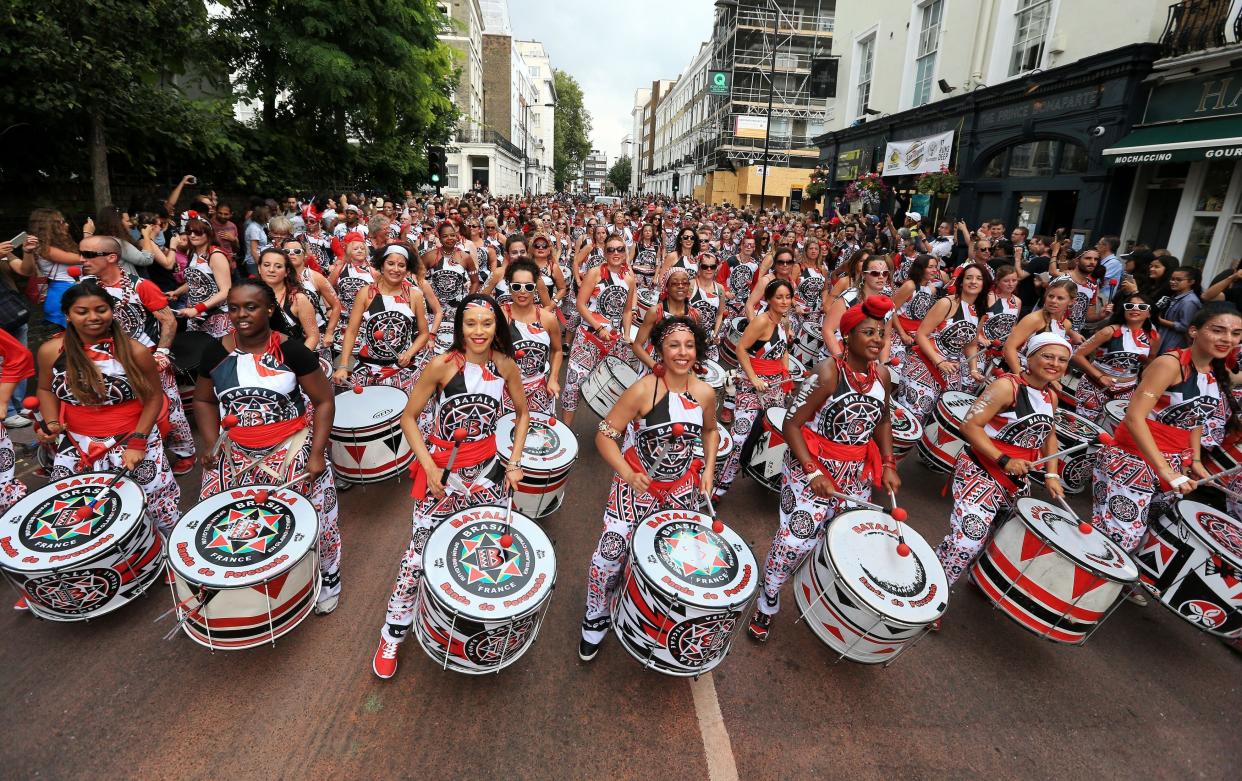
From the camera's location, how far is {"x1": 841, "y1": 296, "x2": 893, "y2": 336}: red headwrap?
3617 millimetres

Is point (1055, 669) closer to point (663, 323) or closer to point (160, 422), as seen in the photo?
point (663, 323)

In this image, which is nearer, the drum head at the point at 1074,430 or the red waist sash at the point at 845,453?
the red waist sash at the point at 845,453

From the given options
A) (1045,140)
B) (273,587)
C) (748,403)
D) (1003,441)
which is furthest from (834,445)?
(1045,140)

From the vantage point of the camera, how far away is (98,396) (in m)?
3.60

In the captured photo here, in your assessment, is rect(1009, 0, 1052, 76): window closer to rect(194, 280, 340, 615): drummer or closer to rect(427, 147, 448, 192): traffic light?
rect(427, 147, 448, 192): traffic light

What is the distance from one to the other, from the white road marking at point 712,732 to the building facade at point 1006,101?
13617 millimetres

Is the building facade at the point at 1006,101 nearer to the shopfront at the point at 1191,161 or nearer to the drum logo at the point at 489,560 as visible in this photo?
the shopfront at the point at 1191,161

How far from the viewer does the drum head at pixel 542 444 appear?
158 inches

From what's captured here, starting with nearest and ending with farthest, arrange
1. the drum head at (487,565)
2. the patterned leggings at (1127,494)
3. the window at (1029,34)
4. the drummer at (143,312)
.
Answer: the drum head at (487,565) → the patterned leggings at (1127,494) → the drummer at (143,312) → the window at (1029,34)

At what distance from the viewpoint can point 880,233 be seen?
18.0 m

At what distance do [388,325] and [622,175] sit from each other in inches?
5505

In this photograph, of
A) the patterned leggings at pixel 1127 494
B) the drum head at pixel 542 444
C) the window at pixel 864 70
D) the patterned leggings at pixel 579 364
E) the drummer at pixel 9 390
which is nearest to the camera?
the drummer at pixel 9 390

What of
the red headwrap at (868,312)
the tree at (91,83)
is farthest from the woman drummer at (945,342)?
the tree at (91,83)

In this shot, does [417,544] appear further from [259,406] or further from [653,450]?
[653,450]
